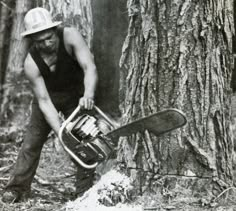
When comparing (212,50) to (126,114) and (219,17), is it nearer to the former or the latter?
(219,17)

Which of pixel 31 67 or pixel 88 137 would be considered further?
pixel 31 67

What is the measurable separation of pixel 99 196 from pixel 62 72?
38.9 inches

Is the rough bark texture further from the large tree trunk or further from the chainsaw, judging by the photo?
the large tree trunk

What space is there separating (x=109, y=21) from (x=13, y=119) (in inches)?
65.6

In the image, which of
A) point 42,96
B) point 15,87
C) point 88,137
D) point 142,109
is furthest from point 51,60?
point 15,87

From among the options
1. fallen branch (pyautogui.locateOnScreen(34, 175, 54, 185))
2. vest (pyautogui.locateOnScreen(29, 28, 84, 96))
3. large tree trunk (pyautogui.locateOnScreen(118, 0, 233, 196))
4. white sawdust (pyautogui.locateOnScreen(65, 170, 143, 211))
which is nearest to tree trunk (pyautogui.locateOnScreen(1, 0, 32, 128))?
fallen branch (pyautogui.locateOnScreen(34, 175, 54, 185))

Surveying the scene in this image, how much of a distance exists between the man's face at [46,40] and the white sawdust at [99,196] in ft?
3.29

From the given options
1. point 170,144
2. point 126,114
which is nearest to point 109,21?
point 126,114

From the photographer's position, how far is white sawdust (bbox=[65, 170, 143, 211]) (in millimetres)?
2927

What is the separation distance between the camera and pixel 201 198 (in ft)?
9.33

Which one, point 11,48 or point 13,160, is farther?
point 11,48

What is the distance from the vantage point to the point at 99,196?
303 centimetres

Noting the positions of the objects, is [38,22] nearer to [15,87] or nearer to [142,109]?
[142,109]

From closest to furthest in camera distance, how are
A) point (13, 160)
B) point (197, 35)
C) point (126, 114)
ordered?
1. point (197, 35)
2. point (126, 114)
3. point (13, 160)
